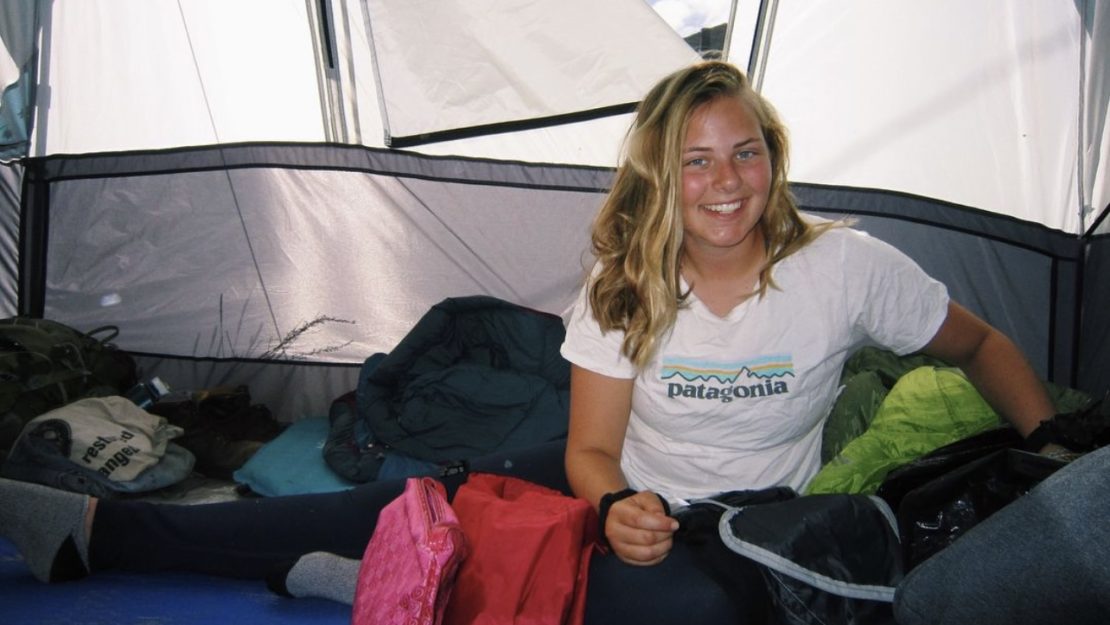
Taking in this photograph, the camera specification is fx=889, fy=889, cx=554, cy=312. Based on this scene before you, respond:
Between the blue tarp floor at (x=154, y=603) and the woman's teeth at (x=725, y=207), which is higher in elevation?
the woman's teeth at (x=725, y=207)

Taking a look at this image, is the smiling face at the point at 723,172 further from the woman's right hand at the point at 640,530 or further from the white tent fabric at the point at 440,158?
the white tent fabric at the point at 440,158

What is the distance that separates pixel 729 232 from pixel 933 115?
1.31m

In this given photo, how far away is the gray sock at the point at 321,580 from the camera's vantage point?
61.3 inches

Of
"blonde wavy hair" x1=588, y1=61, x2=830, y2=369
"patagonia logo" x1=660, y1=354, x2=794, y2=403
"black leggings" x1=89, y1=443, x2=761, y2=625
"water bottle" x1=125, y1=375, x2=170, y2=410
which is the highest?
"blonde wavy hair" x1=588, y1=61, x2=830, y2=369

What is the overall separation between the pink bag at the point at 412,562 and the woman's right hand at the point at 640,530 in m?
0.21

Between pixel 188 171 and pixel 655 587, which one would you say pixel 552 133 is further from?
pixel 655 587

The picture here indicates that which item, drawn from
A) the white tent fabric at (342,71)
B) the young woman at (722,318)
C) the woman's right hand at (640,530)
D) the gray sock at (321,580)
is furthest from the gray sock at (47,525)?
the white tent fabric at (342,71)

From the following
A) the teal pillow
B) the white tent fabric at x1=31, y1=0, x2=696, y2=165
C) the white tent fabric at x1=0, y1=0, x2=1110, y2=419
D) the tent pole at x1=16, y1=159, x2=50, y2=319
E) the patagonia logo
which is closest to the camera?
the patagonia logo

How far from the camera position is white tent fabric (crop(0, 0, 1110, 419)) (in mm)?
2359

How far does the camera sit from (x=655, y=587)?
1160 millimetres

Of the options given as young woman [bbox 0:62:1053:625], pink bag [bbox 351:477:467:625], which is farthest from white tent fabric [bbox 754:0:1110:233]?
pink bag [bbox 351:477:467:625]

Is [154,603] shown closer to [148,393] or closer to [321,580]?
[321,580]

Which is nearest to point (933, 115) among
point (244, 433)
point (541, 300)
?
point (541, 300)

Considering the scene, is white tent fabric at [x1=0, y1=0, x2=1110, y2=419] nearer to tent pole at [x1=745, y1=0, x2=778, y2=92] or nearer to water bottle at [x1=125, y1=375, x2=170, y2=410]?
tent pole at [x1=745, y1=0, x2=778, y2=92]
